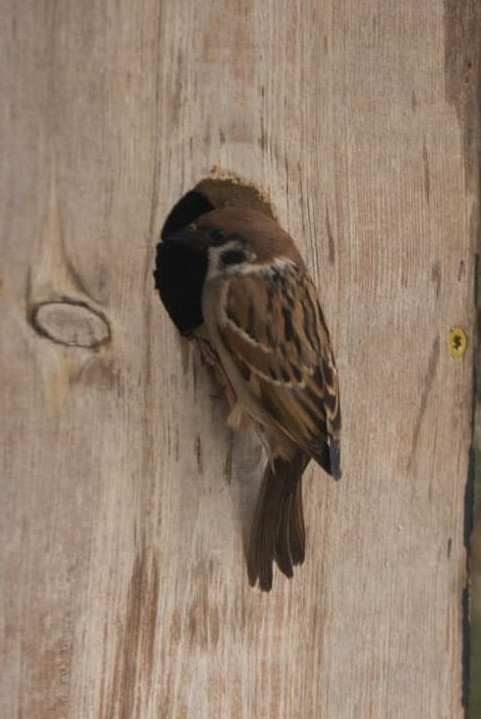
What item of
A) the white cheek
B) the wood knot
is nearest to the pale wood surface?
the wood knot

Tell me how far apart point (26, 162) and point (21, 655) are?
618 millimetres

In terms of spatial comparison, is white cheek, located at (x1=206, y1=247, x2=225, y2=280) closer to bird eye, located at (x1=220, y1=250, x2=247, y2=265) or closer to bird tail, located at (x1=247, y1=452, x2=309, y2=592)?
bird eye, located at (x1=220, y1=250, x2=247, y2=265)

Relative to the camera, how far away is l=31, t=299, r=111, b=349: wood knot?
1.80 meters

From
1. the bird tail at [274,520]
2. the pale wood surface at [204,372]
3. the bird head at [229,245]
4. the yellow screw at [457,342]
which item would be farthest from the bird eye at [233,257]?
the yellow screw at [457,342]

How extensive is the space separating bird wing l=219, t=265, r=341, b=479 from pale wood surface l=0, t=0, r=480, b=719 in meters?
0.08

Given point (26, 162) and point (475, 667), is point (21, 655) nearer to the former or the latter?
point (26, 162)

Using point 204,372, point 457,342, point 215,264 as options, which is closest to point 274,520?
point 204,372

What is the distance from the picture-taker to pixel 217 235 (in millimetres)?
2115

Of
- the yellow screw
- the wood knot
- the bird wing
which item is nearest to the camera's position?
the wood knot

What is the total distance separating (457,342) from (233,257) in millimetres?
533

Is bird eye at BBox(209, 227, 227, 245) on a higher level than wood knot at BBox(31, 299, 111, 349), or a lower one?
higher

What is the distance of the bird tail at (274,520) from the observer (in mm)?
2084

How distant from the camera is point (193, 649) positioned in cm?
205

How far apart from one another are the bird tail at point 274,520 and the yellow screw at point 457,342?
50 centimetres
